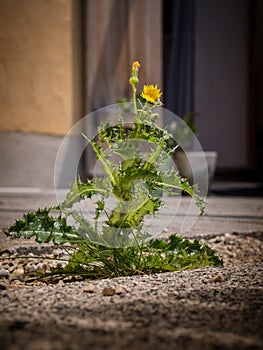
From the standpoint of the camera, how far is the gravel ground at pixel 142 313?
0.96 m

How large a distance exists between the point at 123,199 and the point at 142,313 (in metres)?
0.52

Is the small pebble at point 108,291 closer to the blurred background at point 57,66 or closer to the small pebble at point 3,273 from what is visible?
the small pebble at point 3,273

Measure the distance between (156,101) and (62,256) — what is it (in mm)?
705

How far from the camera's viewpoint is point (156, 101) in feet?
5.37

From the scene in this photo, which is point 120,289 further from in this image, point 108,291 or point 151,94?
point 151,94

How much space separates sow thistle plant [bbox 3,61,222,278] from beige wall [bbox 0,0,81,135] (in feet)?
7.61

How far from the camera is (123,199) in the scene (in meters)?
1.63

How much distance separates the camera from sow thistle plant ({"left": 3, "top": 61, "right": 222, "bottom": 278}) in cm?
162

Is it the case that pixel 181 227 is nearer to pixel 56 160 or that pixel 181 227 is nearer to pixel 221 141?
pixel 56 160

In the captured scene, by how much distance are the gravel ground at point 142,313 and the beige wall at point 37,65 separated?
7.86ft

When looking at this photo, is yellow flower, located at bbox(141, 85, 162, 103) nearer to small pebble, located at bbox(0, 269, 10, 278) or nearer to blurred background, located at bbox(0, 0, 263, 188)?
small pebble, located at bbox(0, 269, 10, 278)

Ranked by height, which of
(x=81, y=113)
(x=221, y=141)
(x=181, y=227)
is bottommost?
(x=221, y=141)

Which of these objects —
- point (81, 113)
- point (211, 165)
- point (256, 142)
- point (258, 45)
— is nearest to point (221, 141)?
point (256, 142)

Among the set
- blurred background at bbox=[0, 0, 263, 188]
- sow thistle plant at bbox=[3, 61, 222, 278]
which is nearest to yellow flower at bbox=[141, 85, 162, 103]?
sow thistle plant at bbox=[3, 61, 222, 278]
